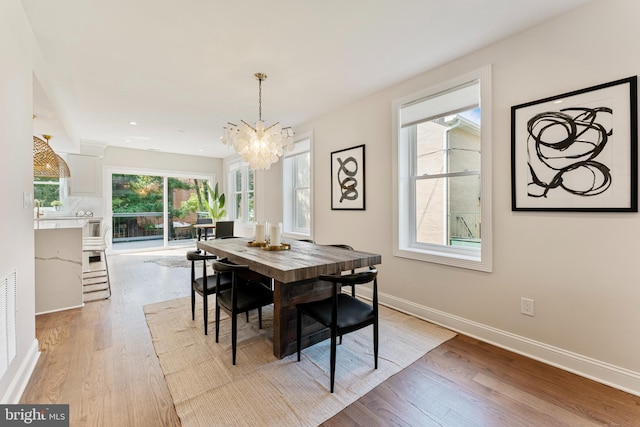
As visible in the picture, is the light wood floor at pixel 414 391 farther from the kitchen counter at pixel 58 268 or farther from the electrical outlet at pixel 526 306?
the kitchen counter at pixel 58 268

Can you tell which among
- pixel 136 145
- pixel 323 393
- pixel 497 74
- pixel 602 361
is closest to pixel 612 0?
pixel 497 74

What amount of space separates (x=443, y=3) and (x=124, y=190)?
286 inches

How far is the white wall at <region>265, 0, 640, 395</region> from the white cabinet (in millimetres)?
6318

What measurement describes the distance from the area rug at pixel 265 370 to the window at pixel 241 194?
414cm

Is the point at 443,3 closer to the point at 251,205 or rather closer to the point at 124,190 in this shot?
the point at 251,205

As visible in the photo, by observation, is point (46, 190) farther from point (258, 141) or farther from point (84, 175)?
point (258, 141)

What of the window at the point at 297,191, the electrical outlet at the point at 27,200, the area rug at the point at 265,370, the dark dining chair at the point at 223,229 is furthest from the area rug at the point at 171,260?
the electrical outlet at the point at 27,200

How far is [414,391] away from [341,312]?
664 mm

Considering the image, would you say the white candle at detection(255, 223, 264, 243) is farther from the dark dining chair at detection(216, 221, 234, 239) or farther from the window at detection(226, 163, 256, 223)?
the window at detection(226, 163, 256, 223)

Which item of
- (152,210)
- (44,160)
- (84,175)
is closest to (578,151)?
(44,160)

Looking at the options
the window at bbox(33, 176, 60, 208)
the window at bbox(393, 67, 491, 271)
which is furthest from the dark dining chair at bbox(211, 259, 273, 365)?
the window at bbox(33, 176, 60, 208)

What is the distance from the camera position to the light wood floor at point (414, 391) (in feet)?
5.07

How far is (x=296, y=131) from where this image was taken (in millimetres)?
4766

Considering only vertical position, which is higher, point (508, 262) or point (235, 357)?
point (508, 262)
